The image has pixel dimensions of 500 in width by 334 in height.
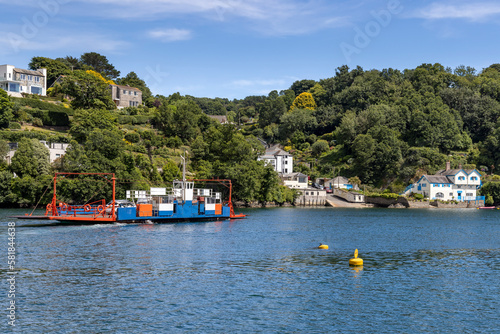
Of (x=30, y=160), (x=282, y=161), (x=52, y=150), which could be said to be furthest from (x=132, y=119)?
(x=282, y=161)

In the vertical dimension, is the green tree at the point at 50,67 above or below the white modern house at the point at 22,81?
above

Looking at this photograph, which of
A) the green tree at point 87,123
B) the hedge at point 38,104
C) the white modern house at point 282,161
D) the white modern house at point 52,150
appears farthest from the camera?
the white modern house at point 282,161

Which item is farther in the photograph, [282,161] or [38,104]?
[282,161]

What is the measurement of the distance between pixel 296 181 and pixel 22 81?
84.7 m

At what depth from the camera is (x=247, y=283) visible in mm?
35719

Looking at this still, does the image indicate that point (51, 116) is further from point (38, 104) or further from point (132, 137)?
point (132, 137)

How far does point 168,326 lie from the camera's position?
2633 cm

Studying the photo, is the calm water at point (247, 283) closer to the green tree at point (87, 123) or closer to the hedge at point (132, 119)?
the green tree at point (87, 123)

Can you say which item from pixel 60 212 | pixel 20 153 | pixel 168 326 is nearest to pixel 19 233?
pixel 60 212

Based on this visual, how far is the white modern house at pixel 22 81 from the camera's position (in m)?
140

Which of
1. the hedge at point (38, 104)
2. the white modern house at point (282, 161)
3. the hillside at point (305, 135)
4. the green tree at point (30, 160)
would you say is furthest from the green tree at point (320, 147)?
the green tree at point (30, 160)

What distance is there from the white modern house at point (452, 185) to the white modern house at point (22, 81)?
114 m

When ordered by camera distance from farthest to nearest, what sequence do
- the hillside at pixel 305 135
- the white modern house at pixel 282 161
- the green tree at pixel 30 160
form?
the white modern house at pixel 282 161, the hillside at pixel 305 135, the green tree at pixel 30 160

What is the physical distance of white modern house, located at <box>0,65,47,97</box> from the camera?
14012 cm
